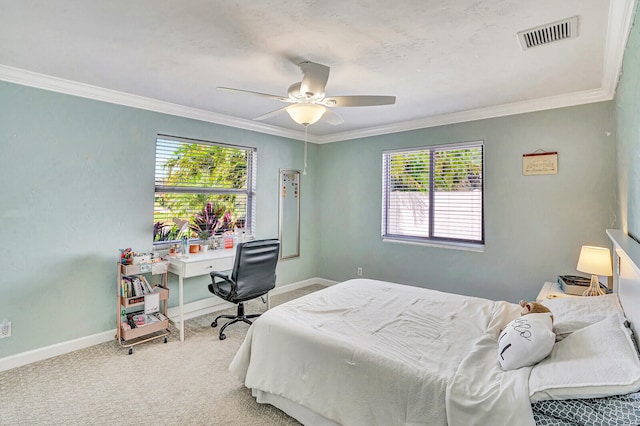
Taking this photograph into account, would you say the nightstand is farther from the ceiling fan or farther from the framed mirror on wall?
the framed mirror on wall

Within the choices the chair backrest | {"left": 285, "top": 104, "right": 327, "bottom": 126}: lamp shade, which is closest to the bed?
the chair backrest

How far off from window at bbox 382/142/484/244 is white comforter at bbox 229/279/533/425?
1.56 meters

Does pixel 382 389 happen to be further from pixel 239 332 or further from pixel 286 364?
pixel 239 332

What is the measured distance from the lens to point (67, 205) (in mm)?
2824

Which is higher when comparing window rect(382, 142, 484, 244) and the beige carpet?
window rect(382, 142, 484, 244)

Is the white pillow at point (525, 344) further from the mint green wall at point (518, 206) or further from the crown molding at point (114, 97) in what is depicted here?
the crown molding at point (114, 97)

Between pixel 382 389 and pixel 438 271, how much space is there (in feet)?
8.65

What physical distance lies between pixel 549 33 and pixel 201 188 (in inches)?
139

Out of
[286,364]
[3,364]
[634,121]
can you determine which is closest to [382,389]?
[286,364]

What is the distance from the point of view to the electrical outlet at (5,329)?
253 centimetres

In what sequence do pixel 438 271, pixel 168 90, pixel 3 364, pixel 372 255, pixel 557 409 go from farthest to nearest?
pixel 372 255, pixel 438 271, pixel 168 90, pixel 3 364, pixel 557 409

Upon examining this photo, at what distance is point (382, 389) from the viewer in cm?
155

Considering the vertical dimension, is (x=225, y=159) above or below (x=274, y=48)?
below

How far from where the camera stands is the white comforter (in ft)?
4.47
